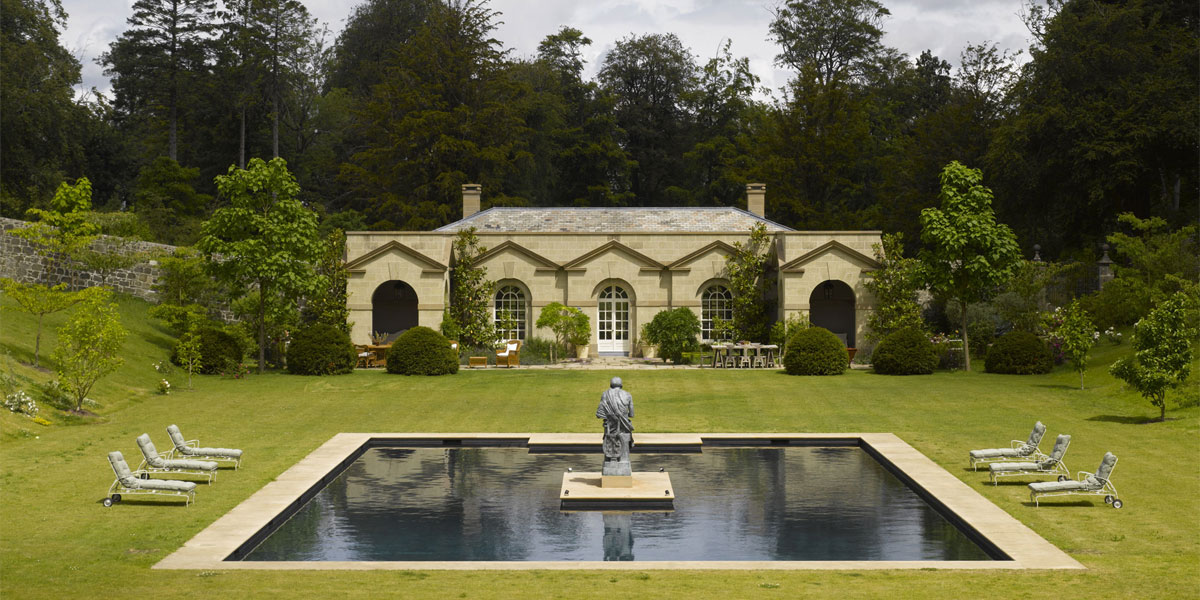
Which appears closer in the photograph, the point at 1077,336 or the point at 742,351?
the point at 1077,336

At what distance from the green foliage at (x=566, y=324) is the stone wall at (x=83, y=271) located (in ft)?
42.5

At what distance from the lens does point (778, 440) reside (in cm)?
2428

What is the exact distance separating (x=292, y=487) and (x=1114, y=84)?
38.9m

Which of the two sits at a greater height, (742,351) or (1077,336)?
(1077,336)

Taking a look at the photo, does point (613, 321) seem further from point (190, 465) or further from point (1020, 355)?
point (190, 465)

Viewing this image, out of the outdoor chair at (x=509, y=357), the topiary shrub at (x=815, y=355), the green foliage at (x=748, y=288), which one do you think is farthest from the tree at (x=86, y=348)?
the green foliage at (x=748, y=288)

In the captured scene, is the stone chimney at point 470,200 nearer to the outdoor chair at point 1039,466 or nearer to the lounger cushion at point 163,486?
the lounger cushion at point 163,486

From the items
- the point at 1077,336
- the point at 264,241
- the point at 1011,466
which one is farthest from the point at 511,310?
the point at 1011,466

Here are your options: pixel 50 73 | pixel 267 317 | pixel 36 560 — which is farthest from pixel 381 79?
pixel 36 560

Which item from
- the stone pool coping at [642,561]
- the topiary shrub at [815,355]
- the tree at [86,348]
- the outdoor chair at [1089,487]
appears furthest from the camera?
the topiary shrub at [815,355]

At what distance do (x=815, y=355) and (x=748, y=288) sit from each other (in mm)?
6756

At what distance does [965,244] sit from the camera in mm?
37062

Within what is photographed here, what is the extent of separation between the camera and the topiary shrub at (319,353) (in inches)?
1394

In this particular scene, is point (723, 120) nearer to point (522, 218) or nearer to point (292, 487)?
point (522, 218)
